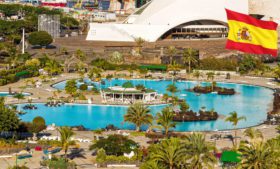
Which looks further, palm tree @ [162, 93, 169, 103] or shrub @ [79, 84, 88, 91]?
shrub @ [79, 84, 88, 91]

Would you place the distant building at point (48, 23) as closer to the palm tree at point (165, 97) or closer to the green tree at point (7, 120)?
the palm tree at point (165, 97)

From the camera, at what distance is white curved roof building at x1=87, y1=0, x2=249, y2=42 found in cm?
8169

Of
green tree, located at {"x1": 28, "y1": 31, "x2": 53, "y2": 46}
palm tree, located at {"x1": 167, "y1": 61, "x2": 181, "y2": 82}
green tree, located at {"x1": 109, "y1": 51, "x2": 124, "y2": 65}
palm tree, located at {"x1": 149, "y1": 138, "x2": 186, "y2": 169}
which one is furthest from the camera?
green tree, located at {"x1": 28, "y1": 31, "x2": 53, "y2": 46}

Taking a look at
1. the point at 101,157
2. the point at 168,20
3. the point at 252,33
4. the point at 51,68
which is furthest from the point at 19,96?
the point at 168,20

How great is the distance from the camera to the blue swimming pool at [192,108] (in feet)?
129

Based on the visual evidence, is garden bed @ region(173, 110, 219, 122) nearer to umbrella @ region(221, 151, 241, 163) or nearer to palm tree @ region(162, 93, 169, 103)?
palm tree @ region(162, 93, 169, 103)

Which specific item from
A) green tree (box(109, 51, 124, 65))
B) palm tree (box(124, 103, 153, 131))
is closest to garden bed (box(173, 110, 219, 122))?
palm tree (box(124, 103, 153, 131))

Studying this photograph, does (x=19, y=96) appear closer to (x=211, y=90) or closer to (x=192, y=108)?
(x=192, y=108)

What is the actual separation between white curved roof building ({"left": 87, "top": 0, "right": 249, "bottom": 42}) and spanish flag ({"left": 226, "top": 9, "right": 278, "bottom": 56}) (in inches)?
2183

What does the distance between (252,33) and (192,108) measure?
19.9m

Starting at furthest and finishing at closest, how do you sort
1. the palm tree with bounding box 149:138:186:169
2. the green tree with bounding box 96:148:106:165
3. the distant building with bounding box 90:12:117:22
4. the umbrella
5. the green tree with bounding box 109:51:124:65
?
the distant building with bounding box 90:12:117:22 < the green tree with bounding box 109:51:124:65 < the green tree with bounding box 96:148:106:165 < the umbrella < the palm tree with bounding box 149:138:186:169

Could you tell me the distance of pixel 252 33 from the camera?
25203mm

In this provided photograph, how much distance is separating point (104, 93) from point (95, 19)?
65336 mm

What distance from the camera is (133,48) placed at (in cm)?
7319
